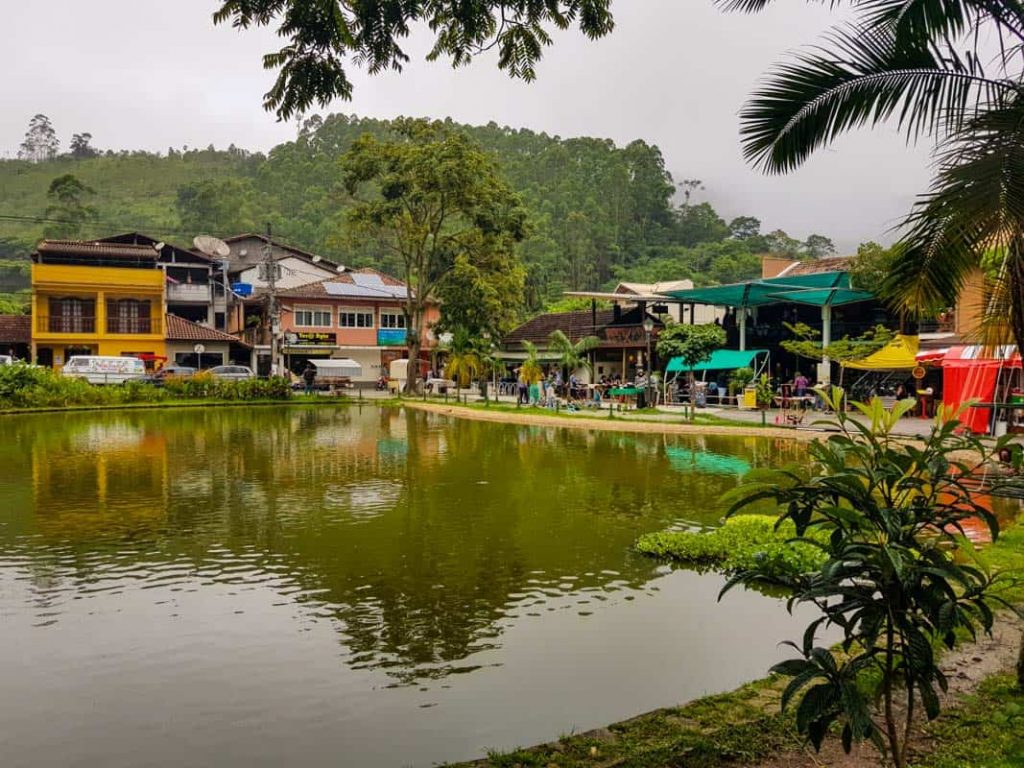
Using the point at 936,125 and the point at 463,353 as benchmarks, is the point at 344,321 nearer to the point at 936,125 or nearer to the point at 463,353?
the point at 463,353

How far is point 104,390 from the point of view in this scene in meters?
32.2

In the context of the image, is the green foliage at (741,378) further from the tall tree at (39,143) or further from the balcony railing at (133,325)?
the tall tree at (39,143)

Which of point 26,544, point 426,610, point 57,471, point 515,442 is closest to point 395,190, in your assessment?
point 515,442

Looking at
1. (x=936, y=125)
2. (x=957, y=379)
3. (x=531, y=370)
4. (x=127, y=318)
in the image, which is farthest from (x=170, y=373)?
(x=936, y=125)

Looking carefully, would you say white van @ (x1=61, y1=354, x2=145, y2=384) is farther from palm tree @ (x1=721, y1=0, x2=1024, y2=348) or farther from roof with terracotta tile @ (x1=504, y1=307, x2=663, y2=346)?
palm tree @ (x1=721, y1=0, x2=1024, y2=348)

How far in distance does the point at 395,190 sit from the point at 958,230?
34824 millimetres

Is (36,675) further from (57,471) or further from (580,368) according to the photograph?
(580,368)

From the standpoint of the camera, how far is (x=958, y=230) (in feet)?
15.6

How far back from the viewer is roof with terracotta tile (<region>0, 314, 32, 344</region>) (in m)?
44.0

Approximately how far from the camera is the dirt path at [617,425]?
22109 millimetres

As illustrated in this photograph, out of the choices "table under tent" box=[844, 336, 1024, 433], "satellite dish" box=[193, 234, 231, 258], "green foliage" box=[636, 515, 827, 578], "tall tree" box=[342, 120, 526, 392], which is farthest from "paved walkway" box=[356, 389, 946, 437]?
"satellite dish" box=[193, 234, 231, 258]

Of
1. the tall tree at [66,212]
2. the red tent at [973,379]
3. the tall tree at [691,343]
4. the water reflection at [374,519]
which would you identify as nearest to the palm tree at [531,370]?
the tall tree at [691,343]

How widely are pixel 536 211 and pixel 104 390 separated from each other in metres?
49.1

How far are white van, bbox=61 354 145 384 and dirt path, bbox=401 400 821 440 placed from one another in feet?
51.1
